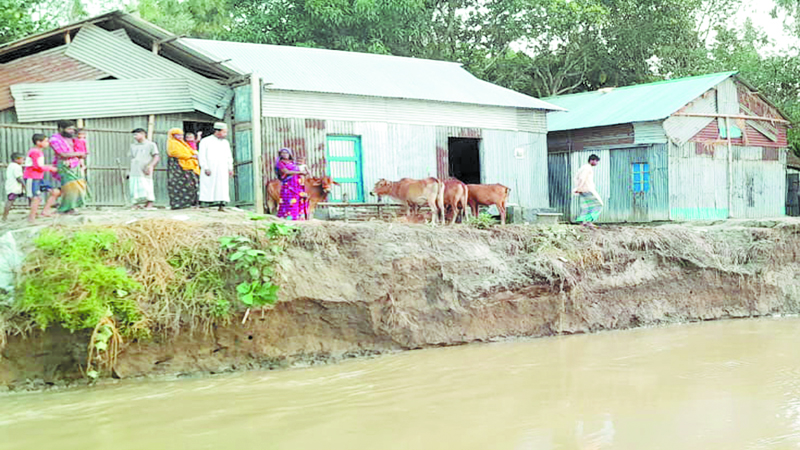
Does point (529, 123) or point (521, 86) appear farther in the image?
point (521, 86)

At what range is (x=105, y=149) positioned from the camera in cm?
1304

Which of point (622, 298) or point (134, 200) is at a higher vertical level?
point (134, 200)

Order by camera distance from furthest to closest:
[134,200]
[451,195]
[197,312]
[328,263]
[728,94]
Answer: [728,94] < [451,195] < [134,200] < [328,263] < [197,312]

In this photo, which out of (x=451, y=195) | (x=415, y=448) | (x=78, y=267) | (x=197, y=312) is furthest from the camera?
(x=451, y=195)

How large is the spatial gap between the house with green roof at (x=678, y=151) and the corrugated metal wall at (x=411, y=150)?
2630mm

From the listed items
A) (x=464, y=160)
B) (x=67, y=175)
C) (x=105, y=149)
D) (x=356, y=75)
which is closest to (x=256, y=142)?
(x=105, y=149)

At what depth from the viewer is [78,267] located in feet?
26.7

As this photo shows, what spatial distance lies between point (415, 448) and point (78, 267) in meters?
4.12

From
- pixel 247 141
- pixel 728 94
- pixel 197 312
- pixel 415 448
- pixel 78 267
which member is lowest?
pixel 415 448

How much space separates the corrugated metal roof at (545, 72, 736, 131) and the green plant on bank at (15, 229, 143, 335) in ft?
47.8

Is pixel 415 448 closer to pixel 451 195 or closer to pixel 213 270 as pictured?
pixel 213 270

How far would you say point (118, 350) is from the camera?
8.47 meters

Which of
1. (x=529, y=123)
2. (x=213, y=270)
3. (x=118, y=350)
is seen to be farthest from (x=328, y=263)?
(x=529, y=123)

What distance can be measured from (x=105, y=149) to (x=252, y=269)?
5.42 metres
